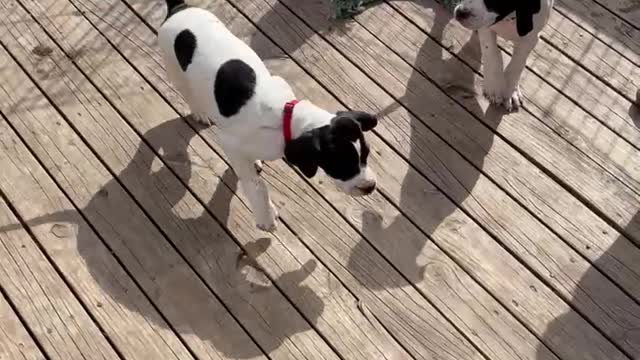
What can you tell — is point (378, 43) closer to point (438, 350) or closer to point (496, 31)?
point (496, 31)

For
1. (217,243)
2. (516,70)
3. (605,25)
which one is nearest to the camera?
(217,243)

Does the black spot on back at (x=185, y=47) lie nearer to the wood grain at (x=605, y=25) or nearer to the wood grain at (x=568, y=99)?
the wood grain at (x=568, y=99)

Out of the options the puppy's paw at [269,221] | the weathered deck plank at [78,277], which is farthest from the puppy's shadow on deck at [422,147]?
the weathered deck plank at [78,277]

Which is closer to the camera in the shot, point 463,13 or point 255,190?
point 255,190

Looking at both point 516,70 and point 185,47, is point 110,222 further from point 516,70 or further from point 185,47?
point 516,70

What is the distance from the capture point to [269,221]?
3.44 metres

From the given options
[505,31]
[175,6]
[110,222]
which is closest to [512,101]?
[505,31]

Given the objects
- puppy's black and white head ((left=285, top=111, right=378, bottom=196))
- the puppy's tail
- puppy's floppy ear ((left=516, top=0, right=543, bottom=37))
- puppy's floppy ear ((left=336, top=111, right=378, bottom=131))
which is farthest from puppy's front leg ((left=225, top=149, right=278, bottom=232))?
puppy's floppy ear ((left=516, top=0, right=543, bottom=37))

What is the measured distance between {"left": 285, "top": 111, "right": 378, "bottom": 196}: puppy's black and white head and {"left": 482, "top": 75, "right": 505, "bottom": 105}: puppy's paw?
1.20m

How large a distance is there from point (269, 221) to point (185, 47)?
802 mm

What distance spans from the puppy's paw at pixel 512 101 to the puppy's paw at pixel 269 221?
1.30 metres

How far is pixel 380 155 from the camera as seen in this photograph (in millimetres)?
3809

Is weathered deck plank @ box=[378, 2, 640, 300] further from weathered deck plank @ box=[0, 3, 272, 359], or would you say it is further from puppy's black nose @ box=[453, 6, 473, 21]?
weathered deck plank @ box=[0, 3, 272, 359]

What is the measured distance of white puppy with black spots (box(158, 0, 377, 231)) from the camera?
2859 mm
